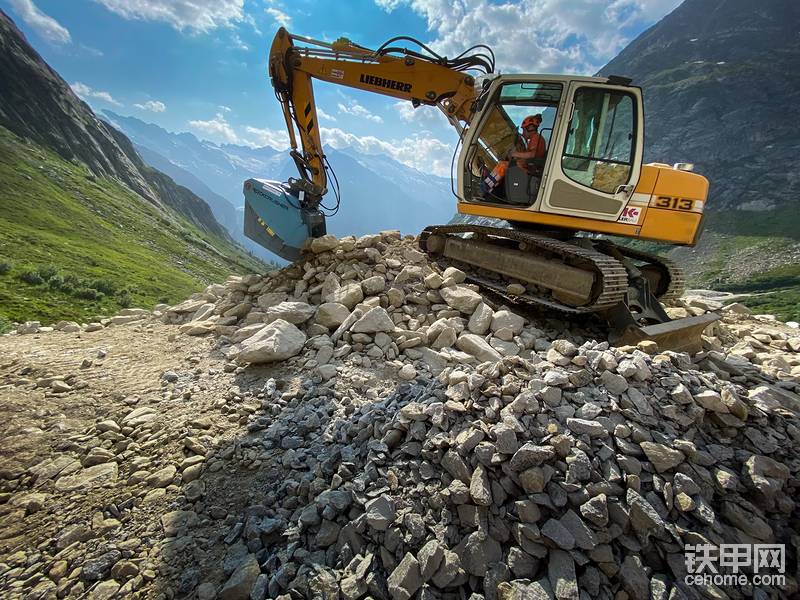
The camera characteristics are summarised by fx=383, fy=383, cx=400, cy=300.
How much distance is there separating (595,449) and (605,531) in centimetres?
51

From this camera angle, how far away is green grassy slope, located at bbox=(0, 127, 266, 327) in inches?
1550

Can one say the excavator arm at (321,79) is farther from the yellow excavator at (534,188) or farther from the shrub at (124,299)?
the shrub at (124,299)

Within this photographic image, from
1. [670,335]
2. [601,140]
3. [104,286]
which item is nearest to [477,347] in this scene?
[670,335]

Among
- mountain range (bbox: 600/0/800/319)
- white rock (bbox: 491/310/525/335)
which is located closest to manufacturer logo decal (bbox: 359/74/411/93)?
white rock (bbox: 491/310/525/335)

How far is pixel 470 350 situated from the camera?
5051mm

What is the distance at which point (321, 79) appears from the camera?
7578mm

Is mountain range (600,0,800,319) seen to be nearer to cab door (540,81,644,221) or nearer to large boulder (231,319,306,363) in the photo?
cab door (540,81,644,221)

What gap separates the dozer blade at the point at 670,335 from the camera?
5.11 m

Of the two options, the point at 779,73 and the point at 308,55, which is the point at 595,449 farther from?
the point at 779,73

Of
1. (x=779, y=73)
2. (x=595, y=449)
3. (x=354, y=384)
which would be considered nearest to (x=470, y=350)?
(x=354, y=384)

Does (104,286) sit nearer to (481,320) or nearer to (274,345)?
(274,345)

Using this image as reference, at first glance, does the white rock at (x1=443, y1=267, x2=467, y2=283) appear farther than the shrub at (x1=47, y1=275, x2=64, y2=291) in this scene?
No

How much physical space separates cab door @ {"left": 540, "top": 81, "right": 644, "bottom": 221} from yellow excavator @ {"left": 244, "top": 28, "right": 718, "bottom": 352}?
2 centimetres

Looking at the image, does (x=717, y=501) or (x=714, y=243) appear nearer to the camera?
(x=717, y=501)
